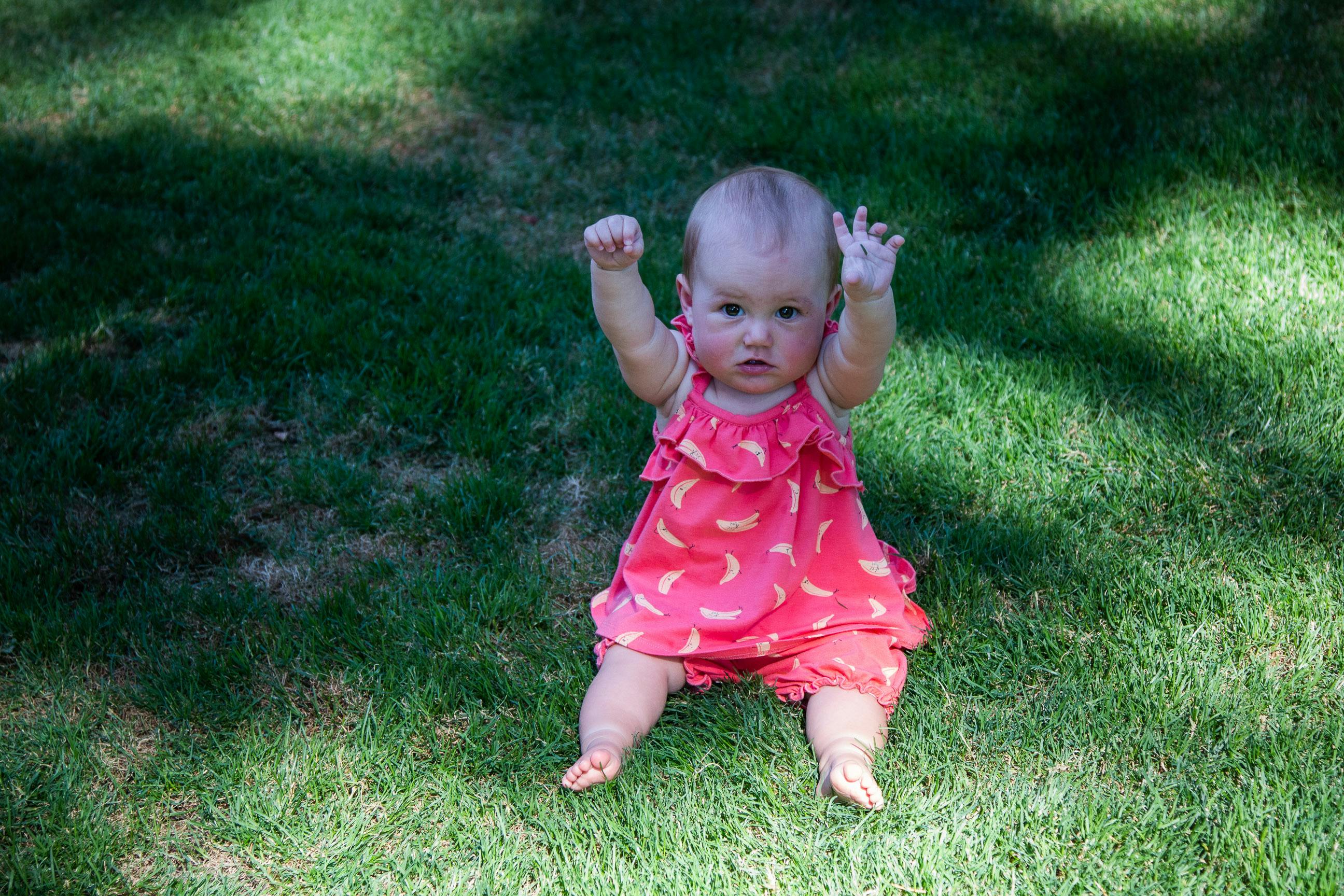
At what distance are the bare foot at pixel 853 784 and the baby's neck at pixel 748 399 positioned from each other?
0.75 m

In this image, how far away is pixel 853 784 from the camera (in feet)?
6.90

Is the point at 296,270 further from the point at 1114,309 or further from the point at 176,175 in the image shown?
the point at 1114,309

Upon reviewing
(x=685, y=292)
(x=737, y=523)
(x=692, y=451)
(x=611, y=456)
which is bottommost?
(x=611, y=456)

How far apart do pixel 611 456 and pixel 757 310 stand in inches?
42.7

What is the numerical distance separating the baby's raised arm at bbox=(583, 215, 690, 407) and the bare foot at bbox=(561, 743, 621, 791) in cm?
77

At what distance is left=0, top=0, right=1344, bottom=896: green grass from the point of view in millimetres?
2135

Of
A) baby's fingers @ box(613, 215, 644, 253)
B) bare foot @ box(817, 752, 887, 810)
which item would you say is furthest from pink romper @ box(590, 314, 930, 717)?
baby's fingers @ box(613, 215, 644, 253)

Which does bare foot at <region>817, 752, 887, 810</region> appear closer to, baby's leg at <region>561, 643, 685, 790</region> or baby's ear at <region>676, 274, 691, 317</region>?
baby's leg at <region>561, 643, 685, 790</region>

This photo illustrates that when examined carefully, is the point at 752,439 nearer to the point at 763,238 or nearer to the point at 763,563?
the point at 763,563

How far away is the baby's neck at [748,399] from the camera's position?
2.40m

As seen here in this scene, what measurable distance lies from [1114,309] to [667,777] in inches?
87.6

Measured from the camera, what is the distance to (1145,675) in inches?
92.0

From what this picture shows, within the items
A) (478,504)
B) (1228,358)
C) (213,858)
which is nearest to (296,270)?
(478,504)

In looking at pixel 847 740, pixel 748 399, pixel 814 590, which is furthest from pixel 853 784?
pixel 748 399
